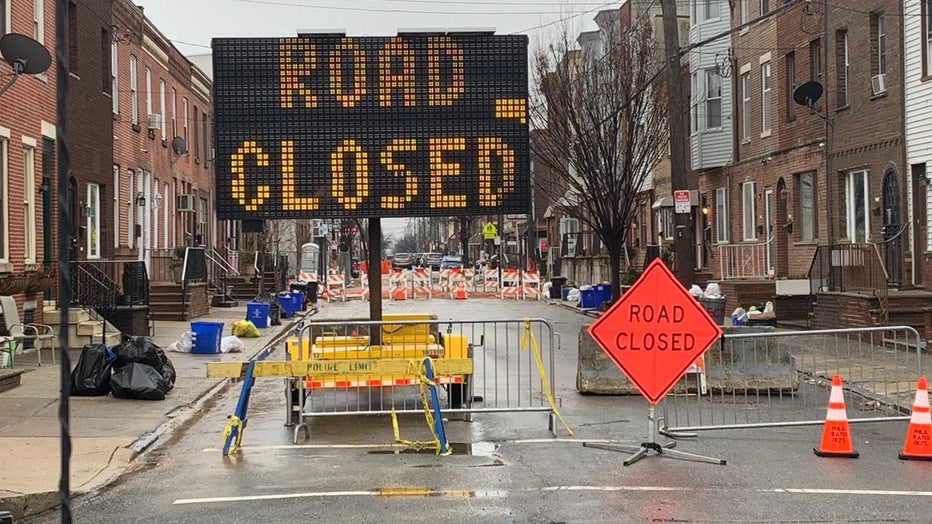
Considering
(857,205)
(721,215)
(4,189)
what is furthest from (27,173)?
(721,215)

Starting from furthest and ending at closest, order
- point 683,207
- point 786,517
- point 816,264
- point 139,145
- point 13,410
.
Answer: point 139,145
point 816,264
point 683,207
point 13,410
point 786,517

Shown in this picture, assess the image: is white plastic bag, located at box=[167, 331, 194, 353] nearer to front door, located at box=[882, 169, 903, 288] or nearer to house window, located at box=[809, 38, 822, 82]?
front door, located at box=[882, 169, 903, 288]

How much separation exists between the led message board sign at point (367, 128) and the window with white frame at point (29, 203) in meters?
8.26

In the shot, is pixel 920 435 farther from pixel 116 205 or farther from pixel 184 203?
pixel 184 203

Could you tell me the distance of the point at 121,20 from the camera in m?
27.6

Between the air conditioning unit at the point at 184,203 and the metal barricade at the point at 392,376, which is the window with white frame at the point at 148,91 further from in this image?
the metal barricade at the point at 392,376

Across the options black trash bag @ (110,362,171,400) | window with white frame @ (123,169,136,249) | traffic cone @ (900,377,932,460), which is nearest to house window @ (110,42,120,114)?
window with white frame @ (123,169,136,249)

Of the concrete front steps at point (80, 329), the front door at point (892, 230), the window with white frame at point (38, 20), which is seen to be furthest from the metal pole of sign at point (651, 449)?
the window with white frame at point (38, 20)

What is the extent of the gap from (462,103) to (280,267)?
33.7m

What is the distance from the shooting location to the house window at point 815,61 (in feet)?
81.5

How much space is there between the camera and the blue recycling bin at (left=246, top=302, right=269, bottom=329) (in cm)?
2636

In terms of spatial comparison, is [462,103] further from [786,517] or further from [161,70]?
[161,70]

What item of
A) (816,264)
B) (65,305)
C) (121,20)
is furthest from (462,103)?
(121,20)

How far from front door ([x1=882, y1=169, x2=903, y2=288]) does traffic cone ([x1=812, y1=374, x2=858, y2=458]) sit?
11.9 meters
